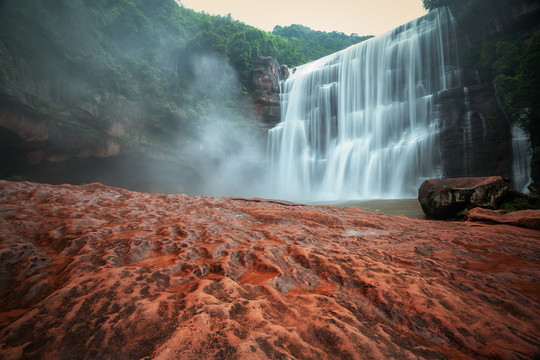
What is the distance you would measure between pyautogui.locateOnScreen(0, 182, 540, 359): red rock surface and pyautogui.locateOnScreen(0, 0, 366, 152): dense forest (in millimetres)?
12490

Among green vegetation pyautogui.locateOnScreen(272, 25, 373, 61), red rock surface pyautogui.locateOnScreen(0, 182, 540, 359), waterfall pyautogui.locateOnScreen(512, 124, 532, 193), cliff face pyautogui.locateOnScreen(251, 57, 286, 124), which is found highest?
green vegetation pyautogui.locateOnScreen(272, 25, 373, 61)

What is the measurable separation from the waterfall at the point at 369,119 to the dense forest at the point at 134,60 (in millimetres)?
6613

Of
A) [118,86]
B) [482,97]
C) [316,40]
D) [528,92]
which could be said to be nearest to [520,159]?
[528,92]

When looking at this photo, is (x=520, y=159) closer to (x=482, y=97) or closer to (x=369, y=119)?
(x=482, y=97)

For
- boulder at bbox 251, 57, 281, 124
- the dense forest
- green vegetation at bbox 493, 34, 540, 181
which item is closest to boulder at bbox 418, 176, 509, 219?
green vegetation at bbox 493, 34, 540, 181

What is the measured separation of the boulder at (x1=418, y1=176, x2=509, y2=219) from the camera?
650 centimetres

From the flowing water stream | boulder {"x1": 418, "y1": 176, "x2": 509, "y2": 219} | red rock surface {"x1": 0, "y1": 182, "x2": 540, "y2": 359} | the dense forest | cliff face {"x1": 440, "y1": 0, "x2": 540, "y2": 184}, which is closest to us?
red rock surface {"x1": 0, "y1": 182, "x2": 540, "y2": 359}

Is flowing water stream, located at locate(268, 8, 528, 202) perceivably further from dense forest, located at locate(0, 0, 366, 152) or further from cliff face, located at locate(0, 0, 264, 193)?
cliff face, located at locate(0, 0, 264, 193)

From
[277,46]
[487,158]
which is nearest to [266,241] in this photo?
[487,158]

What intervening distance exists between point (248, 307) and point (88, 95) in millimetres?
15894

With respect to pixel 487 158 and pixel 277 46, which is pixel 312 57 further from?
pixel 487 158

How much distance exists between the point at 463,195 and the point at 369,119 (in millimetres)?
14026

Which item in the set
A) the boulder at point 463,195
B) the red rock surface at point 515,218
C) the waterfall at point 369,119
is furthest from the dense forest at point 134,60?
the red rock surface at point 515,218

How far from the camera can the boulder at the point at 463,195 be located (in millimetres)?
6504
